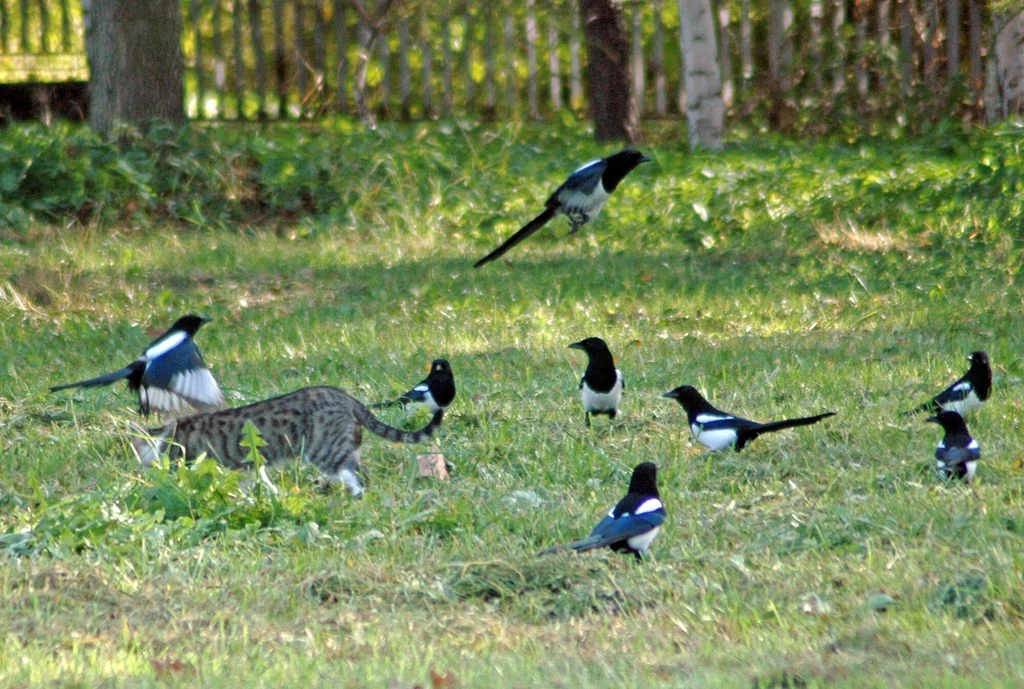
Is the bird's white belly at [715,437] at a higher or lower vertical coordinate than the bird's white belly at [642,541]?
higher

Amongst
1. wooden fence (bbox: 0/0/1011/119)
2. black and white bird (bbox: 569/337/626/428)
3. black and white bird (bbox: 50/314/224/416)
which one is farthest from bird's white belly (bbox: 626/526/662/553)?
wooden fence (bbox: 0/0/1011/119)

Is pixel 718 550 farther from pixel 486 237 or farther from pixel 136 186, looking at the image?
pixel 136 186

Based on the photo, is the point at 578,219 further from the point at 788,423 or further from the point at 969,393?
the point at 969,393

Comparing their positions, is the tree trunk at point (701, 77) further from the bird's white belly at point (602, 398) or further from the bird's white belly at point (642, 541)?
the bird's white belly at point (642, 541)

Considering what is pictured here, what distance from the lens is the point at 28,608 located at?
4660 mm

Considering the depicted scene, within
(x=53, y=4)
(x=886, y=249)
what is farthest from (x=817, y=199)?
(x=53, y=4)

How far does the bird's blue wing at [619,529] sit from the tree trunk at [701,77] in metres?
10.6

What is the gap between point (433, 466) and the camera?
6.25 m

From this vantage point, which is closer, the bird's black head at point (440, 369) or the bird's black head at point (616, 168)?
the bird's black head at point (616, 168)

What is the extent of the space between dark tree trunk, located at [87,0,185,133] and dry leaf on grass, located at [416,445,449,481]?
903 cm

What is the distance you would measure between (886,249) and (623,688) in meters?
8.58

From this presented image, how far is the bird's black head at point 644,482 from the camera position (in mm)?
5258

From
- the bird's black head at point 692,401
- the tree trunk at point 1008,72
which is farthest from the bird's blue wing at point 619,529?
the tree trunk at point 1008,72

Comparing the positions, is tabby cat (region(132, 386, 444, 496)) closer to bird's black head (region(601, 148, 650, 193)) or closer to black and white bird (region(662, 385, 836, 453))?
black and white bird (region(662, 385, 836, 453))
